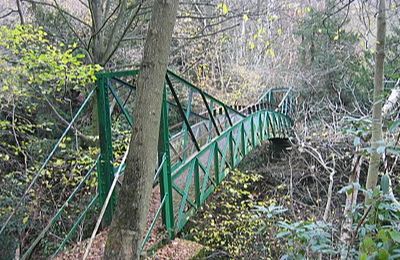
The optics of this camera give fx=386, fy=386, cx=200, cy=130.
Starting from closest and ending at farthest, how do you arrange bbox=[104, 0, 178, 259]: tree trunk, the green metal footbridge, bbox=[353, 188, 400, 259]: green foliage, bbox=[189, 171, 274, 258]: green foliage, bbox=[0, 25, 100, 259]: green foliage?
bbox=[353, 188, 400, 259]: green foliage, bbox=[104, 0, 178, 259]: tree trunk, the green metal footbridge, bbox=[0, 25, 100, 259]: green foliage, bbox=[189, 171, 274, 258]: green foliage

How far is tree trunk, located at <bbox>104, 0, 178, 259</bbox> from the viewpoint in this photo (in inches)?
79.0

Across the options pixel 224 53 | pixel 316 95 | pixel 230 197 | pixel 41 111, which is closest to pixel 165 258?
pixel 230 197

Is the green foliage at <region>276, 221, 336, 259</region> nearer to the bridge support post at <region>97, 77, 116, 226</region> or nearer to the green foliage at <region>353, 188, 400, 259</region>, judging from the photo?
the green foliage at <region>353, 188, 400, 259</region>

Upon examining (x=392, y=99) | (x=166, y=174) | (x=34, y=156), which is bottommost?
(x=34, y=156)

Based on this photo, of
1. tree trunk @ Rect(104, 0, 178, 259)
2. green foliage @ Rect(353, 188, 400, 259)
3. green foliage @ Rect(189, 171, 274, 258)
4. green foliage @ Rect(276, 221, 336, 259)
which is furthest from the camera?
green foliage @ Rect(189, 171, 274, 258)

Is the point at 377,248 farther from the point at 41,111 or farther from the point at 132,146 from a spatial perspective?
the point at 41,111

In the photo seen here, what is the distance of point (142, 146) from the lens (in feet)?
6.59

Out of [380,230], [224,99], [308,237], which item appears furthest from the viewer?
[224,99]

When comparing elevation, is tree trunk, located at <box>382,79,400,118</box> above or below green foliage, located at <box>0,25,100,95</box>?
below

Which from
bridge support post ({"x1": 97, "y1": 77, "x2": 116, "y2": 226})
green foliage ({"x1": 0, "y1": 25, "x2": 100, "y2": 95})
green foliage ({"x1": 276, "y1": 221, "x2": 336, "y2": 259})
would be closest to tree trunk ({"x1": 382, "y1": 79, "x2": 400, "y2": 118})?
green foliage ({"x1": 276, "y1": 221, "x2": 336, "y2": 259})

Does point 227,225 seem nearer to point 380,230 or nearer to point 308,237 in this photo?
point 308,237

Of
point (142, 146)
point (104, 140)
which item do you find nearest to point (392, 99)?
point (142, 146)

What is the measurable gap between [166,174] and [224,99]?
28.2 ft

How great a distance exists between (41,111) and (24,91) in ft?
9.12
